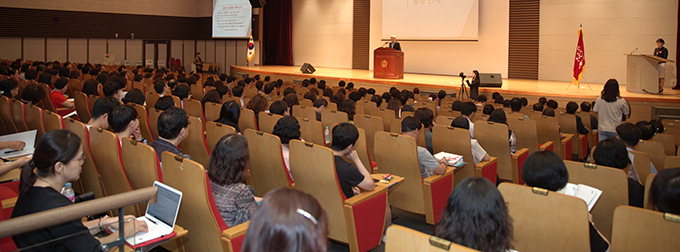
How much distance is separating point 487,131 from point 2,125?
5532 mm

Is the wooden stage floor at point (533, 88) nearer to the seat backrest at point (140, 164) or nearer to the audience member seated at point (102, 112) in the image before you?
the audience member seated at point (102, 112)

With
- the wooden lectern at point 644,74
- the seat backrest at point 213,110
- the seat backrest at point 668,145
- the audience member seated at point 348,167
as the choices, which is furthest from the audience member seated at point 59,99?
the wooden lectern at point 644,74

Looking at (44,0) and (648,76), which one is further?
(44,0)

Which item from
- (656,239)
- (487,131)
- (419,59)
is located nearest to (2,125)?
(487,131)

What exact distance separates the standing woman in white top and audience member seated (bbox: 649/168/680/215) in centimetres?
452

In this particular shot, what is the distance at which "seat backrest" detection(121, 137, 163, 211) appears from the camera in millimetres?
3215

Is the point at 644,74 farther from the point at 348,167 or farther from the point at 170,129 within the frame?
the point at 170,129

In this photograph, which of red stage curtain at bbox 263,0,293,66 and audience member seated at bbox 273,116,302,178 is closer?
audience member seated at bbox 273,116,302,178

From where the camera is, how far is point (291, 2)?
1989 centimetres

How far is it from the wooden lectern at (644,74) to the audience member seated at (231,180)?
950 cm

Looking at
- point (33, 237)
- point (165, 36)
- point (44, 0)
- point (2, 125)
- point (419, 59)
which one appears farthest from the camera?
point (165, 36)

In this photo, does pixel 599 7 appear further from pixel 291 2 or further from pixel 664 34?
pixel 291 2

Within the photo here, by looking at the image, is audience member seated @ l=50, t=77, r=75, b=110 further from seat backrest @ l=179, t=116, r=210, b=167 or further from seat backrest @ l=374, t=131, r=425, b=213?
seat backrest @ l=374, t=131, r=425, b=213

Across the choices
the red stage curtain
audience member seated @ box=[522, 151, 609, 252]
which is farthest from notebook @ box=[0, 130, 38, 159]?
the red stage curtain
